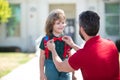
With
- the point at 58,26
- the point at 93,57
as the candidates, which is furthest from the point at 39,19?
the point at 93,57

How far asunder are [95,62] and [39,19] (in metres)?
26.5

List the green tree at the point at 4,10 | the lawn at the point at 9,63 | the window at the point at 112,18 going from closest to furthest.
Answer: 1. the lawn at the point at 9,63
2. the green tree at the point at 4,10
3. the window at the point at 112,18

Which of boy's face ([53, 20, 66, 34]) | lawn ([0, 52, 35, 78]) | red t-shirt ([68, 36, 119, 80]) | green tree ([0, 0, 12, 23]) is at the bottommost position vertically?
lawn ([0, 52, 35, 78])

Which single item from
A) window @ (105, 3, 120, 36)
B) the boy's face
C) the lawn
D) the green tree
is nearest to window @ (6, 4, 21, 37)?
the green tree

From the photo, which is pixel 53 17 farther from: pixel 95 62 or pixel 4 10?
pixel 4 10

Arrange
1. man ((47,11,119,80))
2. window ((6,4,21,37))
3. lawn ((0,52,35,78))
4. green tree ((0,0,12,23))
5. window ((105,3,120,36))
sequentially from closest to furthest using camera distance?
man ((47,11,119,80))
lawn ((0,52,35,78))
green tree ((0,0,12,23))
window ((105,3,120,36))
window ((6,4,21,37))

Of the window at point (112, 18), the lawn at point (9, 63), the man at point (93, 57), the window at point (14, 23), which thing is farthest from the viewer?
the window at point (14, 23)

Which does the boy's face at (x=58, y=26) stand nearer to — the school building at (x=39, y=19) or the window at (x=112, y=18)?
the school building at (x=39, y=19)

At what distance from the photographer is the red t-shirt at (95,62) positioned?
4.55 m

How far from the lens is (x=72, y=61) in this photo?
4.62 metres

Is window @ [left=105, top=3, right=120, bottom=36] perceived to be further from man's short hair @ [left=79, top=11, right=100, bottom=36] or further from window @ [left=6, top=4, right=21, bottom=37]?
man's short hair @ [left=79, top=11, right=100, bottom=36]

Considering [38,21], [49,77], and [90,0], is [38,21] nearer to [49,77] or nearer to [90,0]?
[90,0]

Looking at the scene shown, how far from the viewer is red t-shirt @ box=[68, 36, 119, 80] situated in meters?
4.55

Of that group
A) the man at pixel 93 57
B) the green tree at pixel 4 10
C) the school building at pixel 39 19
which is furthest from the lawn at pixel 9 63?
the man at pixel 93 57
